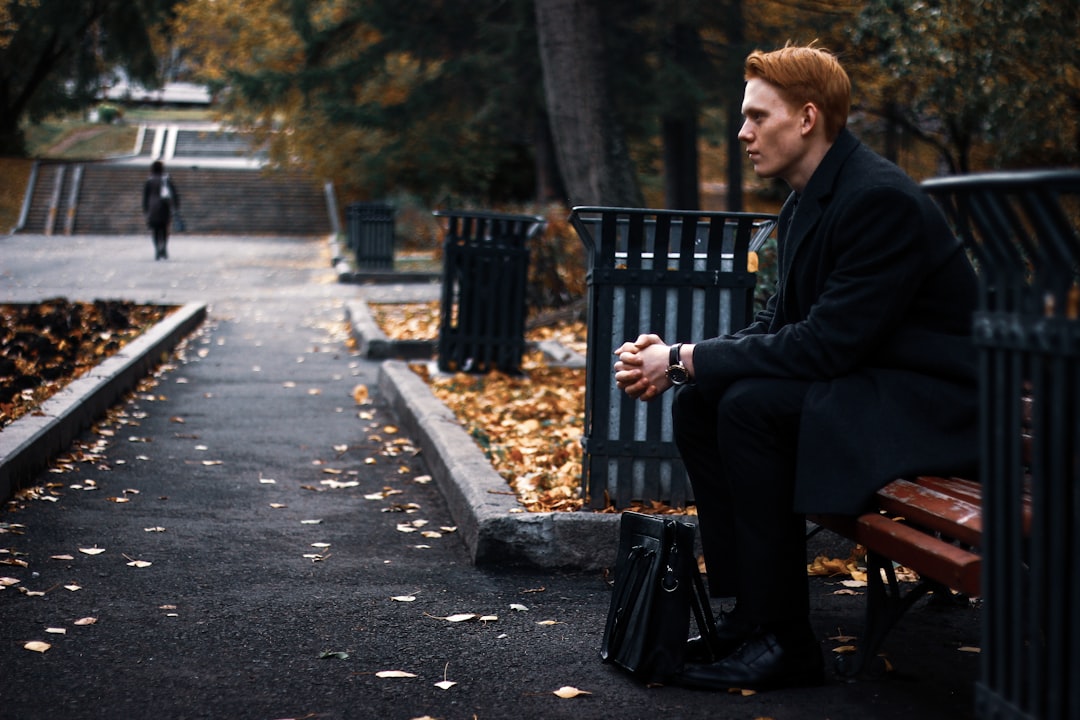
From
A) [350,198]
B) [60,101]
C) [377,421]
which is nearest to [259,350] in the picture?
[377,421]

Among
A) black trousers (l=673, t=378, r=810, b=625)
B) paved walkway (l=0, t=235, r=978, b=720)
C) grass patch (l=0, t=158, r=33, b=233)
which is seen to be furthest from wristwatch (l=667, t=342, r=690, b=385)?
grass patch (l=0, t=158, r=33, b=233)

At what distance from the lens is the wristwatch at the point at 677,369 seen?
12.4ft

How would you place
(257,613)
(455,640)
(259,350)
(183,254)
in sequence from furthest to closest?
(183,254) < (259,350) < (257,613) < (455,640)

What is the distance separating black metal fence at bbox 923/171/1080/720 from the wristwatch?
1233mm

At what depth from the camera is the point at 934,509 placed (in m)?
3.08

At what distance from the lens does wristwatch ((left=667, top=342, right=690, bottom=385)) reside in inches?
148

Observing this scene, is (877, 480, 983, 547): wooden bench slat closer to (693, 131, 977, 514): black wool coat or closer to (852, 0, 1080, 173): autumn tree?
(693, 131, 977, 514): black wool coat

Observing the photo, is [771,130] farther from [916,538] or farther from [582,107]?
[582,107]

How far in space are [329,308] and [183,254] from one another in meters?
13.6

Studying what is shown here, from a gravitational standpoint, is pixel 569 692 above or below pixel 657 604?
below

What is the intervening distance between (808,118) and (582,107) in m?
9.12

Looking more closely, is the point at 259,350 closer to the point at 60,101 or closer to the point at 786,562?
the point at 786,562

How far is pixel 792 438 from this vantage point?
351 cm

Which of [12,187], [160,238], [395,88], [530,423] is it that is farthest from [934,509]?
A: [12,187]
